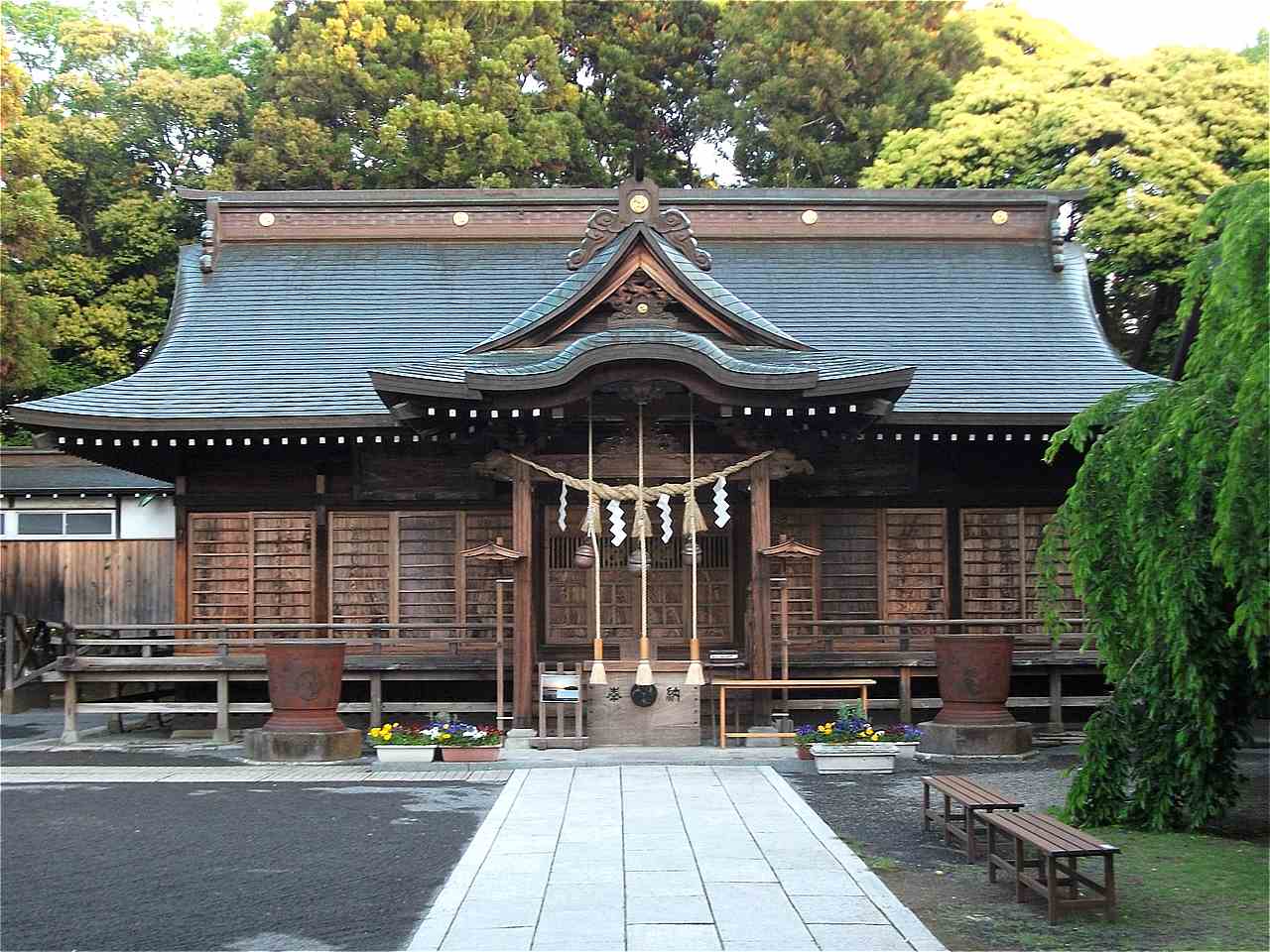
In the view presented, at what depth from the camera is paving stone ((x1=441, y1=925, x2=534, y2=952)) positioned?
657 centimetres

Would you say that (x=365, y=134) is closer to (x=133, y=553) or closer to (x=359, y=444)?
(x=133, y=553)

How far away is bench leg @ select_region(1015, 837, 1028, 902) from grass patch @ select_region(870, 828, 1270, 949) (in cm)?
6

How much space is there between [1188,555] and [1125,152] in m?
21.2

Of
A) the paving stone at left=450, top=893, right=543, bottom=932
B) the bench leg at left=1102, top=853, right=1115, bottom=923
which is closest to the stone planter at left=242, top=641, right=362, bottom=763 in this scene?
the paving stone at left=450, top=893, right=543, bottom=932

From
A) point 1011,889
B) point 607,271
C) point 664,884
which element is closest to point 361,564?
point 607,271

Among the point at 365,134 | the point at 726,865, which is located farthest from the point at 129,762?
the point at 365,134

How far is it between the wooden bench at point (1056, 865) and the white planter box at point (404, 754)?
24.6 ft

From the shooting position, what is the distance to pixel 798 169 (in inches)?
1363

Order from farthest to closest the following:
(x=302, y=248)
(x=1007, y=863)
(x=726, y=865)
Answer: (x=302, y=248) < (x=726, y=865) < (x=1007, y=863)

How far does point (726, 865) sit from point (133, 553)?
1637cm

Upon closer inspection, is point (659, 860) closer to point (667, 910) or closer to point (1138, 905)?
point (667, 910)

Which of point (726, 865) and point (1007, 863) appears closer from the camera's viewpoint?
point (1007, 863)

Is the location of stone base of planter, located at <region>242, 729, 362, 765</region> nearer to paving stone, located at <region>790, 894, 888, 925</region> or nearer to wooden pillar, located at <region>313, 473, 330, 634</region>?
wooden pillar, located at <region>313, 473, 330, 634</region>

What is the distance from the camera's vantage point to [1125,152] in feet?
90.5
